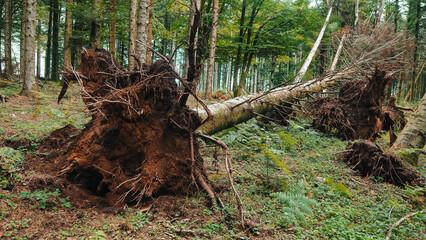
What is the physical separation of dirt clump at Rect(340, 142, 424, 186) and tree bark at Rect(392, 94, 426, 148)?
2.73 ft

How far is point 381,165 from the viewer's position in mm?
5090

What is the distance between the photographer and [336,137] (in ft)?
28.1

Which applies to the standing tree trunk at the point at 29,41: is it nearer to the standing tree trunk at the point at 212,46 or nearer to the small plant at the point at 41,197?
the standing tree trunk at the point at 212,46

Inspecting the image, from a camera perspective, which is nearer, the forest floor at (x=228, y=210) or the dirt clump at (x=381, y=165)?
the forest floor at (x=228, y=210)

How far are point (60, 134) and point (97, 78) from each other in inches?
62.1

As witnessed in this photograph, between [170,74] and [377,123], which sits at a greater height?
[170,74]

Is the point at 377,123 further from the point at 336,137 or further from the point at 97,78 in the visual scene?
the point at 97,78

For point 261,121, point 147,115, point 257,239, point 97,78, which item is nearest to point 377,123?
point 261,121

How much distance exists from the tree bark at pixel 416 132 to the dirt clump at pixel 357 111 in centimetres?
195

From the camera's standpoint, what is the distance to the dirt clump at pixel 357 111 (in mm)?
7793

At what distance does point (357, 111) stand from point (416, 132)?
2.47 meters

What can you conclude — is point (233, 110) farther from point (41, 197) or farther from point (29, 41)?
point (29, 41)

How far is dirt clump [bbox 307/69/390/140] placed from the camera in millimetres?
7793

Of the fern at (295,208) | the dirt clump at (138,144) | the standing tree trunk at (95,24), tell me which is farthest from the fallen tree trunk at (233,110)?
the standing tree trunk at (95,24)
